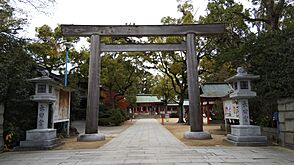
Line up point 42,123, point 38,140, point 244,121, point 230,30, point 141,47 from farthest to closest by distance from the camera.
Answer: point 230,30 → point 141,47 → point 244,121 → point 42,123 → point 38,140

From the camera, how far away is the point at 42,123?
32.9 feet

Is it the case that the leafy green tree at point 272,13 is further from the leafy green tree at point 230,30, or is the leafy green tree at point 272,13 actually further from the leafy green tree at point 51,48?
the leafy green tree at point 51,48

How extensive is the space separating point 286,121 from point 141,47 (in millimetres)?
7695

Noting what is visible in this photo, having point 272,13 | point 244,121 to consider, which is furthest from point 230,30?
point 244,121

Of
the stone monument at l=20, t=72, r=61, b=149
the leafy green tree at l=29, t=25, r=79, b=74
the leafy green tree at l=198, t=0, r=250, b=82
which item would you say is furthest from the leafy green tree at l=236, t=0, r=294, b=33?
the leafy green tree at l=29, t=25, r=79, b=74

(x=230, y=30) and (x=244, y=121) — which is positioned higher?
(x=230, y=30)

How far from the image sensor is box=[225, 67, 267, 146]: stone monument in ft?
31.5

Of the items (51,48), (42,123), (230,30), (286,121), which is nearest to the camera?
(286,121)

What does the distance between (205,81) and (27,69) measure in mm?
21982

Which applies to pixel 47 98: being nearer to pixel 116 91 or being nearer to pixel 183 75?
pixel 183 75

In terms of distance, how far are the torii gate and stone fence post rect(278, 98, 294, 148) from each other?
3.50 metres

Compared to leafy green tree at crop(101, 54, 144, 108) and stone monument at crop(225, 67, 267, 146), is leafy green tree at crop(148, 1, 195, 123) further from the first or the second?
stone monument at crop(225, 67, 267, 146)

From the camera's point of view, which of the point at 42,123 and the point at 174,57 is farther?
the point at 174,57

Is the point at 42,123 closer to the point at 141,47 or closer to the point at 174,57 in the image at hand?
the point at 141,47
